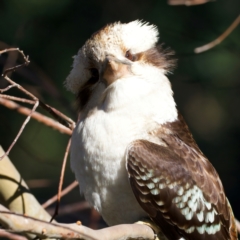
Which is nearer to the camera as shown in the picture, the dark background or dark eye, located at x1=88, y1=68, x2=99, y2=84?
dark eye, located at x1=88, y1=68, x2=99, y2=84

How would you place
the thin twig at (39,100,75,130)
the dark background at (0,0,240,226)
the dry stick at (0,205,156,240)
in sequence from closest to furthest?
the dry stick at (0,205,156,240)
the thin twig at (39,100,75,130)
the dark background at (0,0,240,226)

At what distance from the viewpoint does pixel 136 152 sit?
254 cm

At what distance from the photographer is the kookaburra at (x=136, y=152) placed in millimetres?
2590

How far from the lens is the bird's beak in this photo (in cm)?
263

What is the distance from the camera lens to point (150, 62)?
9.31 ft

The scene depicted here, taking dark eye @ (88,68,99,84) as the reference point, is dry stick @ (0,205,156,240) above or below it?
above

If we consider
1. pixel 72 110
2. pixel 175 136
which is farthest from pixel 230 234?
pixel 72 110

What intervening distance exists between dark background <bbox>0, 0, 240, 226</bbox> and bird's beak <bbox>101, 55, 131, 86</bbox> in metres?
2.45

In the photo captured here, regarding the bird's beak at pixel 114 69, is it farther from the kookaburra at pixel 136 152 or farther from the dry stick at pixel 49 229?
the dry stick at pixel 49 229

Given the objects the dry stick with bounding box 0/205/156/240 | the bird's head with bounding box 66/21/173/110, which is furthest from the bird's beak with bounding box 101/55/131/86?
the dry stick with bounding box 0/205/156/240

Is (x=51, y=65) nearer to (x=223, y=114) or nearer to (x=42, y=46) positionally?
(x=42, y=46)

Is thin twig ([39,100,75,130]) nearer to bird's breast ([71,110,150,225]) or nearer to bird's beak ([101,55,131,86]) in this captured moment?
bird's breast ([71,110,150,225])

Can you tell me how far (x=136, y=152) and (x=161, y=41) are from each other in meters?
3.00

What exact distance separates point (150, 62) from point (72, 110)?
51 centimetres
